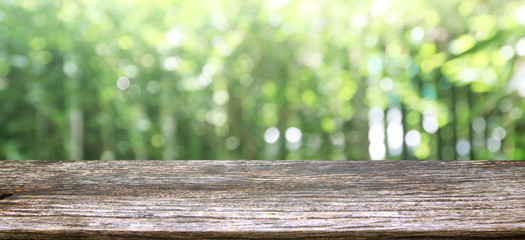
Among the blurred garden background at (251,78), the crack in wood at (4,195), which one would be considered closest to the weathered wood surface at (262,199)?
the crack in wood at (4,195)

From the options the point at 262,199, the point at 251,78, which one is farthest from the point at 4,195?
the point at 251,78

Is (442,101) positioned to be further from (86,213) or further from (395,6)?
(86,213)

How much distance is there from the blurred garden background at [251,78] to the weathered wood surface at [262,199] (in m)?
1.18

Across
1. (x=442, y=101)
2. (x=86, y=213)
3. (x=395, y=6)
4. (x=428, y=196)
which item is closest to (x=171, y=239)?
(x=86, y=213)

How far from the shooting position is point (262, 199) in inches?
11.8

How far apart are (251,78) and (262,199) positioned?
4.44ft

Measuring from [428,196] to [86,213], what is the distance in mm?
237

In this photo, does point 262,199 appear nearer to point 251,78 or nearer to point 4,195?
point 4,195

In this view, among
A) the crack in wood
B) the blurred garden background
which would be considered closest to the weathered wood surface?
the crack in wood

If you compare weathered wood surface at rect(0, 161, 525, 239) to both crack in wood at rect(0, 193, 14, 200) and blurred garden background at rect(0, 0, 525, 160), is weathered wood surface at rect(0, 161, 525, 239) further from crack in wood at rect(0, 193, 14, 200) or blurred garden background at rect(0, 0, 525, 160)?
blurred garden background at rect(0, 0, 525, 160)

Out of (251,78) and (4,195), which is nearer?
(4,195)

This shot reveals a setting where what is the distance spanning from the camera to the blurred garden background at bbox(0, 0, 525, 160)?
60.4 inches

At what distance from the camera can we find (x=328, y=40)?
1.58 m

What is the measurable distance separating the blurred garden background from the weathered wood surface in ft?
3.89
